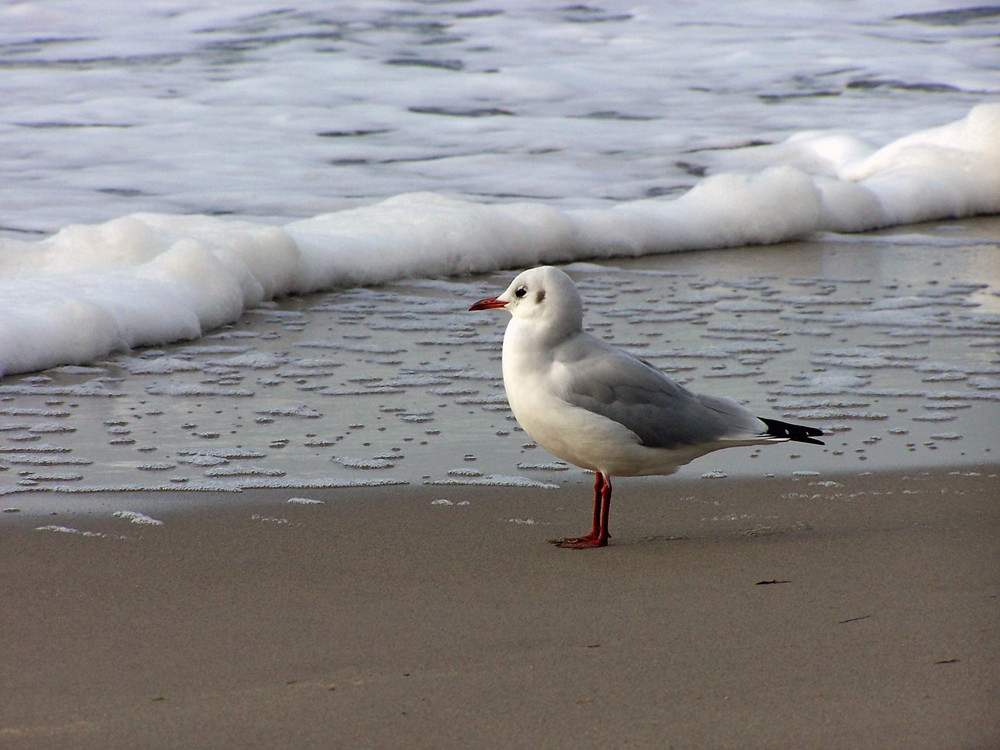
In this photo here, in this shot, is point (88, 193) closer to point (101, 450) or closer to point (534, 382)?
point (101, 450)

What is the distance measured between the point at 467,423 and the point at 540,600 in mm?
1490

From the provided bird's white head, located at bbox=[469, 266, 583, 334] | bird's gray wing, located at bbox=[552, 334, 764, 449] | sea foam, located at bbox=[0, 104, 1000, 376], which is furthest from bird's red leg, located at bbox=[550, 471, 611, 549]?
sea foam, located at bbox=[0, 104, 1000, 376]

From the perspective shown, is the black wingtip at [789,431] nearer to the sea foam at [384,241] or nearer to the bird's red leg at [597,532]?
the bird's red leg at [597,532]

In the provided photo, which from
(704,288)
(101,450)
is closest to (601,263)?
(704,288)

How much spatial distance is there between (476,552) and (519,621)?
0.50m

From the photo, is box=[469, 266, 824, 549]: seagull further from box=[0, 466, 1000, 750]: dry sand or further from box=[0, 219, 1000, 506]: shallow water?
box=[0, 219, 1000, 506]: shallow water

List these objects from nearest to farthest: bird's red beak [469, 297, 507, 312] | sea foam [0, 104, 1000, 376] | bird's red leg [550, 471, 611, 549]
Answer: bird's red leg [550, 471, 611, 549]
bird's red beak [469, 297, 507, 312]
sea foam [0, 104, 1000, 376]

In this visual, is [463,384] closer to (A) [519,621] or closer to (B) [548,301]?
(B) [548,301]

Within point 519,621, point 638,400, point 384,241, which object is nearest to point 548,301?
point 638,400

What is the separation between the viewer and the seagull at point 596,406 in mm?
3152

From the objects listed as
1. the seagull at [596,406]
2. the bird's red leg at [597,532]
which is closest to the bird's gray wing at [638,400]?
the seagull at [596,406]

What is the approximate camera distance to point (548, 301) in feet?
10.5

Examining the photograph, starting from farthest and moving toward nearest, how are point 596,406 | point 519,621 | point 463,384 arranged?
point 463,384 < point 596,406 < point 519,621

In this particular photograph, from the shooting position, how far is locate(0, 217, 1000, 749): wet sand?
6.79ft
